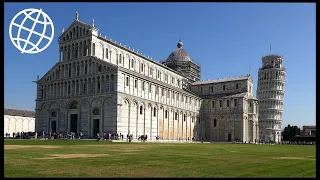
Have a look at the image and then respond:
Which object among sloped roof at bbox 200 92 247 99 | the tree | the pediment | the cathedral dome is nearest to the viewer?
the pediment

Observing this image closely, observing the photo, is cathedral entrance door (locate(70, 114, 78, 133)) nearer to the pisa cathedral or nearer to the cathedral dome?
the pisa cathedral

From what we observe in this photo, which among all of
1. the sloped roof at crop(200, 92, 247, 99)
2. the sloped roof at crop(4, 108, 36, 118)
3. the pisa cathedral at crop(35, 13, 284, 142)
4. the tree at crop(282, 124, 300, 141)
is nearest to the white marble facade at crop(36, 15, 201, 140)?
the pisa cathedral at crop(35, 13, 284, 142)

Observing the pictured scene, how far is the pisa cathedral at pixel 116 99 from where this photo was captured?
201 ft

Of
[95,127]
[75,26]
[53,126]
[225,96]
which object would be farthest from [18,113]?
[225,96]

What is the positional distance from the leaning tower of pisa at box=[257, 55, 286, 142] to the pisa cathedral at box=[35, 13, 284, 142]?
27.7 m

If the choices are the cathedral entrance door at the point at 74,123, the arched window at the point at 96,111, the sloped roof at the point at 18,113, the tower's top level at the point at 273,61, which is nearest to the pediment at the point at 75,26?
the arched window at the point at 96,111

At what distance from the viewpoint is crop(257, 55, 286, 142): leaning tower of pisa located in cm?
11450

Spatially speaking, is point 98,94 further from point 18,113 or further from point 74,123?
point 18,113

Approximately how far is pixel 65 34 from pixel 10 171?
196ft

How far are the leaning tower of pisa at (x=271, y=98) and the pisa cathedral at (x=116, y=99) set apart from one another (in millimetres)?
27660

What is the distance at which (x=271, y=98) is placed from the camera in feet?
377

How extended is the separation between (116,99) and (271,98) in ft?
230
